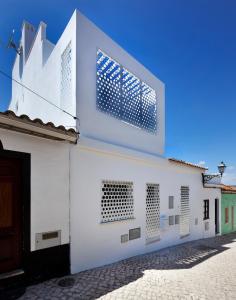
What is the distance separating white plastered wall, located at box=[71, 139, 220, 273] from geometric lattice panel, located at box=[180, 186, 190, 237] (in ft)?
3.65

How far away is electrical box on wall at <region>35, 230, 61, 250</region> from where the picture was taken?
495 cm

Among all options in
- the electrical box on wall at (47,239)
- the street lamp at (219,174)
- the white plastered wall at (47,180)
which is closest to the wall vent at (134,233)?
the white plastered wall at (47,180)

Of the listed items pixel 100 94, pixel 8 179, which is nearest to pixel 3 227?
pixel 8 179

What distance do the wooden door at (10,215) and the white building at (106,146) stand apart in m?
0.34

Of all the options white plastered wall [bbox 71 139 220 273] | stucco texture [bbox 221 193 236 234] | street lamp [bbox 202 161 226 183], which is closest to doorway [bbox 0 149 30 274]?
white plastered wall [bbox 71 139 220 273]

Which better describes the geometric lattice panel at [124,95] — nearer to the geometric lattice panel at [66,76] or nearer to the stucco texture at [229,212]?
the geometric lattice panel at [66,76]

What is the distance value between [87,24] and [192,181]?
9.09 m

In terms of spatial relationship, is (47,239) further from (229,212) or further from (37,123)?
(229,212)

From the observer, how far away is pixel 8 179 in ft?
15.7

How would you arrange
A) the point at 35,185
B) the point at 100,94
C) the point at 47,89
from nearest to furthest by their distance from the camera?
the point at 35,185, the point at 100,94, the point at 47,89

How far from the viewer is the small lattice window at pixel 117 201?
22.4 ft

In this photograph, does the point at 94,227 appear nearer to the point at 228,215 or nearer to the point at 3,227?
the point at 3,227

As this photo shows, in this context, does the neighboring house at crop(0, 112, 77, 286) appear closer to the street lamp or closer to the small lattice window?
the small lattice window

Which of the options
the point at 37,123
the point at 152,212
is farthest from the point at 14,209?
the point at 152,212
